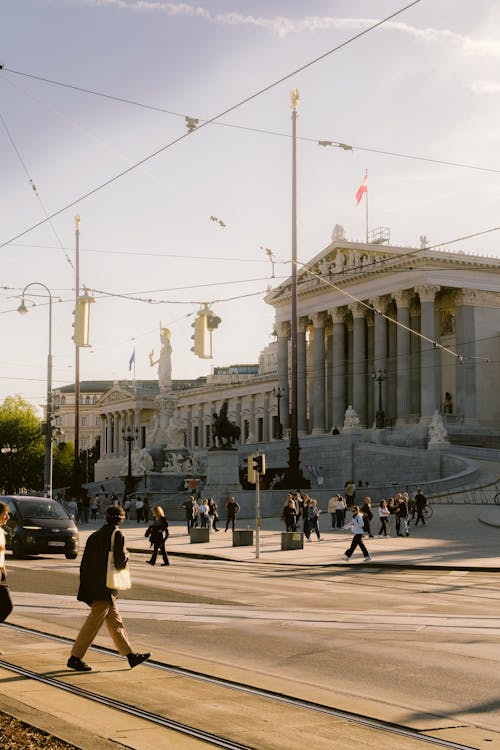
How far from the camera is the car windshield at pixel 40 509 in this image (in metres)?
31.2

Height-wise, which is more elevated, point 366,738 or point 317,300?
point 317,300

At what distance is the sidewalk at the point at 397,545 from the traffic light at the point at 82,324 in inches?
285

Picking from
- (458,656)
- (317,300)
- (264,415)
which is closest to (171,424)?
(317,300)

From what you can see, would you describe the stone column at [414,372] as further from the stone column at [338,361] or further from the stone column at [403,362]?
the stone column at [338,361]

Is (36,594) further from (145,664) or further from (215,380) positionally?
(215,380)

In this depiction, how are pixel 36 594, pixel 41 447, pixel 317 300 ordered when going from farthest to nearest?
1. pixel 41 447
2. pixel 317 300
3. pixel 36 594

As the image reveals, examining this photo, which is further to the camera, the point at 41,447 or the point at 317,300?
the point at 41,447

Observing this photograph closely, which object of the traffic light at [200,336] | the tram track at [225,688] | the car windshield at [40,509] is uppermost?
the traffic light at [200,336]

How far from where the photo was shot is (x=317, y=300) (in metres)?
96.6

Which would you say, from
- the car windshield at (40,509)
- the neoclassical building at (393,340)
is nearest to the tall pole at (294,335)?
the neoclassical building at (393,340)

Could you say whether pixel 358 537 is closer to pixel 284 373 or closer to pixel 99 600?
pixel 99 600

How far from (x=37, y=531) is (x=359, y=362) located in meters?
63.1

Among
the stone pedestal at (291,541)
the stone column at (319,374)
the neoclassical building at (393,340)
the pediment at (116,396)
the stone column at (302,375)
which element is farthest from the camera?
the pediment at (116,396)

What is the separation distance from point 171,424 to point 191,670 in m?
72.4
